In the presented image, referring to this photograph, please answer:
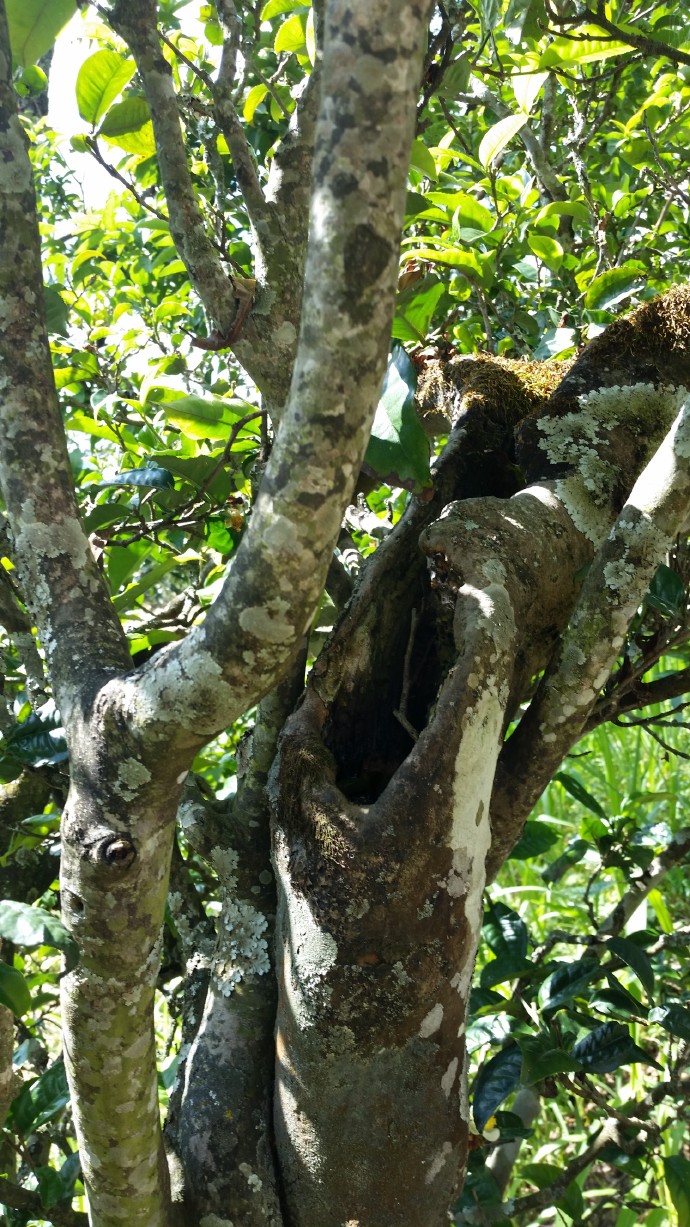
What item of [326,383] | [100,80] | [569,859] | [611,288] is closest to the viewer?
[326,383]

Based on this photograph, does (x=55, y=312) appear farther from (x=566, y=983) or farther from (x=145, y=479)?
(x=566, y=983)

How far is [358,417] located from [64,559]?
417 mm

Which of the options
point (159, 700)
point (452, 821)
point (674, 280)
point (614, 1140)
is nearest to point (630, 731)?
point (674, 280)

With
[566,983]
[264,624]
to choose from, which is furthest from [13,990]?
[566,983]

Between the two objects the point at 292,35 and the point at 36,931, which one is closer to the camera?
the point at 36,931

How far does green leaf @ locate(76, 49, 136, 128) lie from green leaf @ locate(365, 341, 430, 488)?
2.02ft

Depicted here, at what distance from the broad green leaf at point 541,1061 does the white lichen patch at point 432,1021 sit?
383 millimetres

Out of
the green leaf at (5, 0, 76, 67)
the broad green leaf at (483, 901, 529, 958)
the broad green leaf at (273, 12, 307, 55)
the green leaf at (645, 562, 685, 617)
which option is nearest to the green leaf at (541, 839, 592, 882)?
the broad green leaf at (483, 901, 529, 958)

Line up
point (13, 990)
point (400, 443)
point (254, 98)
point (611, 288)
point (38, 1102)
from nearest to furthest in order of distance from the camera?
point (13, 990) → point (400, 443) → point (38, 1102) → point (611, 288) → point (254, 98)

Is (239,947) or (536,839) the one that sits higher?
(536,839)

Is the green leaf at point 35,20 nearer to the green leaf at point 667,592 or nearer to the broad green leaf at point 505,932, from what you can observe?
the green leaf at point 667,592

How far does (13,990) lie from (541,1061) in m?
0.70

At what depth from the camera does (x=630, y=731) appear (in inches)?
148

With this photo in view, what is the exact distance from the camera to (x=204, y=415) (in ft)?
5.05
